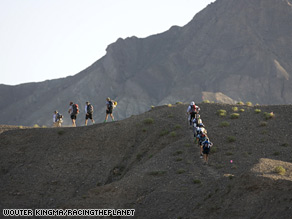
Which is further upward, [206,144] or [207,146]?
[206,144]

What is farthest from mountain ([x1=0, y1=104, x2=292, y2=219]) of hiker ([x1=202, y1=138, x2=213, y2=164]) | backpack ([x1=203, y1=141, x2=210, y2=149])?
backpack ([x1=203, y1=141, x2=210, y2=149])

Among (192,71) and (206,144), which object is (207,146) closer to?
(206,144)

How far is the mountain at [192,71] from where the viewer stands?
467ft

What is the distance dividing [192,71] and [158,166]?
12725 cm

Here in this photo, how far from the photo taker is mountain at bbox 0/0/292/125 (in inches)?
5605

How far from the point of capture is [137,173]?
95.6 feet

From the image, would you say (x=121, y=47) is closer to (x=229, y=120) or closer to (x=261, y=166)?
(x=229, y=120)

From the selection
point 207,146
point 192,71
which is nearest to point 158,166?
point 207,146

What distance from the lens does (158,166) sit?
2973cm

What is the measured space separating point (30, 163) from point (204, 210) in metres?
16.3

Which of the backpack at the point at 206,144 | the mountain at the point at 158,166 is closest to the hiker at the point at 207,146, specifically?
the backpack at the point at 206,144

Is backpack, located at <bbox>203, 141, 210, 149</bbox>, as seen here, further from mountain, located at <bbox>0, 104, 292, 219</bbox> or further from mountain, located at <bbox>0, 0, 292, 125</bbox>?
mountain, located at <bbox>0, 0, 292, 125</bbox>

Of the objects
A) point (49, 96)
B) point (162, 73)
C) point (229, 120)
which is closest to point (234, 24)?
point (162, 73)

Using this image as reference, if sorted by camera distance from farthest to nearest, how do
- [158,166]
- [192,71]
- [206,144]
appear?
[192,71] < [158,166] < [206,144]
